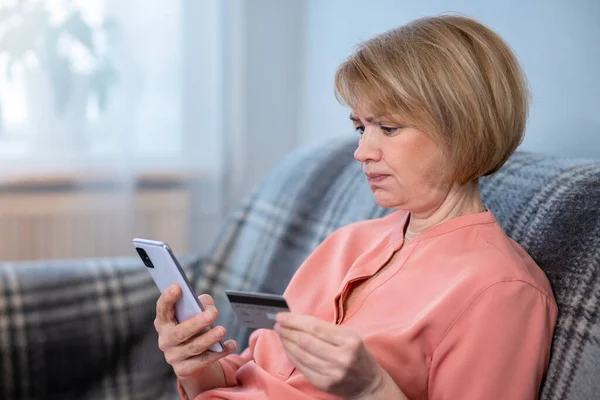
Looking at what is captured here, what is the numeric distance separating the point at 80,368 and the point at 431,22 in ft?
3.14

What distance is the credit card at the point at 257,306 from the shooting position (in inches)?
31.8

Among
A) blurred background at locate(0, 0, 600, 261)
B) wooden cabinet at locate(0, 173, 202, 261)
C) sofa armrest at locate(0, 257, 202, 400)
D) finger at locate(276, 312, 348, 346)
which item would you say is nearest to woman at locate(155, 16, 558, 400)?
finger at locate(276, 312, 348, 346)

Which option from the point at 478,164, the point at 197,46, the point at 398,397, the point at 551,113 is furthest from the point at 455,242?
the point at 197,46

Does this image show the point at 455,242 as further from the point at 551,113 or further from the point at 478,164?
the point at 551,113

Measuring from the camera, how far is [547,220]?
1031 mm

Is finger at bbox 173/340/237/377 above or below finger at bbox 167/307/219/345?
below

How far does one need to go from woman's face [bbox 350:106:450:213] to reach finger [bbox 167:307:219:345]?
26 cm

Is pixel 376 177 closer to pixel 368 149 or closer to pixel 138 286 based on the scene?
pixel 368 149

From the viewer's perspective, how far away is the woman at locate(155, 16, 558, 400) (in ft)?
2.84

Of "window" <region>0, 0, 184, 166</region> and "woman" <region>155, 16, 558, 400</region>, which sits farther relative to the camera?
"window" <region>0, 0, 184, 166</region>

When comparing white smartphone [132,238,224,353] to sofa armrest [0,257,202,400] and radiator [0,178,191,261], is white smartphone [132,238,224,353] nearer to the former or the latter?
sofa armrest [0,257,202,400]

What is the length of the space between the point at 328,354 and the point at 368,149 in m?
0.30

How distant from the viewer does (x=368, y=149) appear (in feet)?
3.26

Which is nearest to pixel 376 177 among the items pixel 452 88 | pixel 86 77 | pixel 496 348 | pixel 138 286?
pixel 452 88
